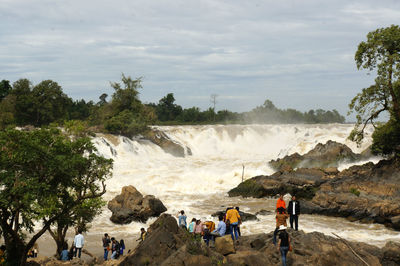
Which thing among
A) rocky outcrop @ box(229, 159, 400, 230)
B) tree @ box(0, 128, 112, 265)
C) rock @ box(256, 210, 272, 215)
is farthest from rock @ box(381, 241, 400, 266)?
rock @ box(256, 210, 272, 215)

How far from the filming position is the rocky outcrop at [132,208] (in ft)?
84.6

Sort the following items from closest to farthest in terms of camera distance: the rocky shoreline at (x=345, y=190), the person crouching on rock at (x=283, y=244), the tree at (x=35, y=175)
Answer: the person crouching on rock at (x=283, y=244) → the tree at (x=35, y=175) → the rocky shoreline at (x=345, y=190)

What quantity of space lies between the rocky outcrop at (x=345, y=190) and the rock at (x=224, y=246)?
1316 cm

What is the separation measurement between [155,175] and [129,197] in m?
11.2

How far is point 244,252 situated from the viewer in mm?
12477

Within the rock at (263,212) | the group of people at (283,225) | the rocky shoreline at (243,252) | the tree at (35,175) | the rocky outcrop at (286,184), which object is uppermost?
the tree at (35,175)

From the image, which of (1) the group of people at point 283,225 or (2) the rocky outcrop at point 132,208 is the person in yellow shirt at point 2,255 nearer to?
(1) the group of people at point 283,225

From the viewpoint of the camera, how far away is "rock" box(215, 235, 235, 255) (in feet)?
42.1

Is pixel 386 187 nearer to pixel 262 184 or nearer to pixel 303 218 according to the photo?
pixel 303 218

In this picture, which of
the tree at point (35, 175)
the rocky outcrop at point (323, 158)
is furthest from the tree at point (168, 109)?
the tree at point (35, 175)

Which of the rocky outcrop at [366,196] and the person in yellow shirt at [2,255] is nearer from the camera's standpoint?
the person in yellow shirt at [2,255]

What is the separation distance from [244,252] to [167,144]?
A: 43703 millimetres

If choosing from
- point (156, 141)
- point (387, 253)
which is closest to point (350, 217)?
point (387, 253)

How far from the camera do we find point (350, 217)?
25.0m
